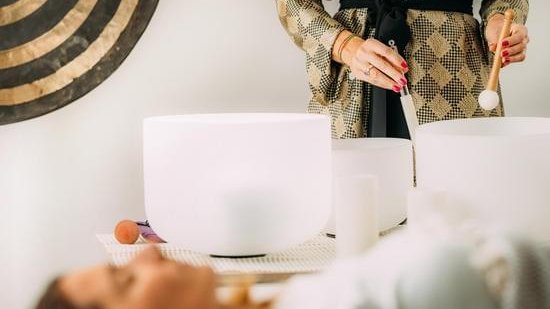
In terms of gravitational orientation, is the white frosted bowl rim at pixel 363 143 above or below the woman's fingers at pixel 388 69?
below

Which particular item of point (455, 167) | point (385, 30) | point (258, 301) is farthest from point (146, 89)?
point (258, 301)

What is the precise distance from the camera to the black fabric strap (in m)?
1.50

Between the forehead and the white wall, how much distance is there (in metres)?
1.16

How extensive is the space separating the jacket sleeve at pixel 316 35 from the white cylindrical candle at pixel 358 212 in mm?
499

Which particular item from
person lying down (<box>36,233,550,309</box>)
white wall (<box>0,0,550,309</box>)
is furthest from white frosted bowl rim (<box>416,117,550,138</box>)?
white wall (<box>0,0,550,309</box>)

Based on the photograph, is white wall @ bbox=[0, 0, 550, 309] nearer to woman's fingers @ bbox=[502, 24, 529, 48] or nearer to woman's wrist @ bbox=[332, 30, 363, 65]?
woman's wrist @ bbox=[332, 30, 363, 65]

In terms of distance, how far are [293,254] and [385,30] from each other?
0.56 meters

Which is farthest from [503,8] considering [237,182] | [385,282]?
[385,282]

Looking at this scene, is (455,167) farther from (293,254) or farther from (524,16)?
(524,16)

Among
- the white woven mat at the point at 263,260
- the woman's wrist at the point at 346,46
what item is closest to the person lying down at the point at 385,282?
the white woven mat at the point at 263,260

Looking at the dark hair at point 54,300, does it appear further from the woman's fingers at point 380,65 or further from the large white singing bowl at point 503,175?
the woman's fingers at point 380,65

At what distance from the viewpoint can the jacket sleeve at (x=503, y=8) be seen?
5.16 ft

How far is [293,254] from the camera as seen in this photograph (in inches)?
45.5

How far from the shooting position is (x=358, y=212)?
103cm
